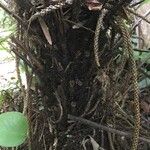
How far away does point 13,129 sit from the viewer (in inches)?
50.4

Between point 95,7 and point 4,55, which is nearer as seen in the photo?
point 95,7

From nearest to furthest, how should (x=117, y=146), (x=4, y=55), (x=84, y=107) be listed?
(x=84, y=107), (x=117, y=146), (x=4, y=55)

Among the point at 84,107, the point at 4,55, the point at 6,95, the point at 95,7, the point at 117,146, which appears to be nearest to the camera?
the point at 95,7

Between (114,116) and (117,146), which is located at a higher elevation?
(114,116)

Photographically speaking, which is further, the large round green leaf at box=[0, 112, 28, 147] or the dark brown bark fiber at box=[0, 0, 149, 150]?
the large round green leaf at box=[0, 112, 28, 147]

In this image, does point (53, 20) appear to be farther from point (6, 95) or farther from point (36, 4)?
point (6, 95)

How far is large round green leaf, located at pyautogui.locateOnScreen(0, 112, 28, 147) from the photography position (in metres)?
1.26

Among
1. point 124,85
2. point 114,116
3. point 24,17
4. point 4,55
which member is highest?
point 24,17

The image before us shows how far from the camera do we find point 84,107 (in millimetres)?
1280

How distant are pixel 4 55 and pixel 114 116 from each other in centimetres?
74

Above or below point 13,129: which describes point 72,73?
above

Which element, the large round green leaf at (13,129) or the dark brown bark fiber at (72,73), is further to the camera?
the large round green leaf at (13,129)

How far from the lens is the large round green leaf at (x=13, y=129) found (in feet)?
4.14

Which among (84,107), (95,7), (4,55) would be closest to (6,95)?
(4,55)
